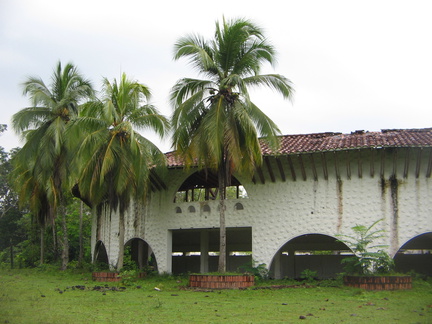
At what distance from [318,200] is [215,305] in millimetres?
8092

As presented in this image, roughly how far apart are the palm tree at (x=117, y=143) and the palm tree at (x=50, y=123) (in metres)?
4.08

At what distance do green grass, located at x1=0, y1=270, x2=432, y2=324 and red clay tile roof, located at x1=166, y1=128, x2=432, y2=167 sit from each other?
483cm

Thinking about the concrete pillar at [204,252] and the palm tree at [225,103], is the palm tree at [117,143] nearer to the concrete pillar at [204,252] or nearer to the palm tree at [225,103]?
Answer: the palm tree at [225,103]

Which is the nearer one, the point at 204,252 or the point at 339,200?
the point at 339,200

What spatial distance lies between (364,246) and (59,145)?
13.8 m

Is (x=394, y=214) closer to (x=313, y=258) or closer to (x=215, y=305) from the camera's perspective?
(x=215, y=305)

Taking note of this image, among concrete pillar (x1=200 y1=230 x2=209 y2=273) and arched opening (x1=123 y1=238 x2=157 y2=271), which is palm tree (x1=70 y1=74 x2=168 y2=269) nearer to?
arched opening (x1=123 y1=238 x2=157 y2=271)


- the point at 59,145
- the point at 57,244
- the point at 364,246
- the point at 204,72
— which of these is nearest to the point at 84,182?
the point at 59,145

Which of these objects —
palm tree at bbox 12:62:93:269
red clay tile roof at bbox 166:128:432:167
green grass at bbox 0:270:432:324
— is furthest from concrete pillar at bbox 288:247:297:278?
palm tree at bbox 12:62:93:269

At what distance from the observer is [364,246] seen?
18141 millimetres

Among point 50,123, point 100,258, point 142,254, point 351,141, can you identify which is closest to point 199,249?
point 142,254

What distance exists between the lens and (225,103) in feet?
61.0

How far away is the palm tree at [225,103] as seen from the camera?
17781 millimetres

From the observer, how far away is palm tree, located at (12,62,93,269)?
2400 cm
